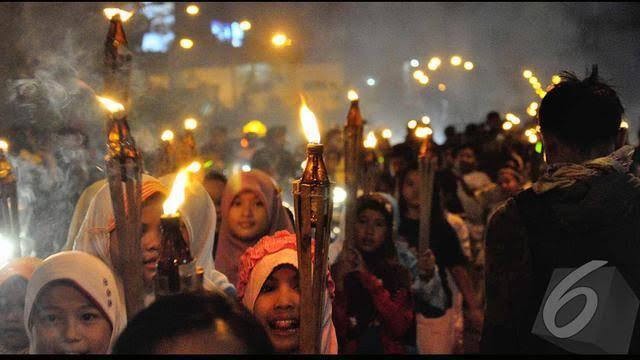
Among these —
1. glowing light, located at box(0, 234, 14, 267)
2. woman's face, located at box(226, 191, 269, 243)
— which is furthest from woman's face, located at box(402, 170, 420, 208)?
glowing light, located at box(0, 234, 14, 267)

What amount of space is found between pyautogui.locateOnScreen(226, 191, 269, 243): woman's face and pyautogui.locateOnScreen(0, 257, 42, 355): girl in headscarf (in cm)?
151

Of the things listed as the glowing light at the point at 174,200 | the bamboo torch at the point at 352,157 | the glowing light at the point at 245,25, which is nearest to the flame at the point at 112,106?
the glowing light at the point at 174,200

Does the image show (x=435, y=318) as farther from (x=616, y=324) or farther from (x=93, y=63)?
(x=93, y=63)

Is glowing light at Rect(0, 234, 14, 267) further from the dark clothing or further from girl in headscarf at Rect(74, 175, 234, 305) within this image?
the dark clothing

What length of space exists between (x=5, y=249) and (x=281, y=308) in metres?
1.29

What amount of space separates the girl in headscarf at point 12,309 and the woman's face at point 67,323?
0.38 meters

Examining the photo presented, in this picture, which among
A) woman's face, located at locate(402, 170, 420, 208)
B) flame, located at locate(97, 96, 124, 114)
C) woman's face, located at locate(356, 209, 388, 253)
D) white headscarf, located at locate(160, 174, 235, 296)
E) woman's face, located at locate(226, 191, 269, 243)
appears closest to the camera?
flame, located at locate(97, 96, 124, 114)

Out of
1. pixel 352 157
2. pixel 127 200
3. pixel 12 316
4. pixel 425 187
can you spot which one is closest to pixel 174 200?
pixel 127 200

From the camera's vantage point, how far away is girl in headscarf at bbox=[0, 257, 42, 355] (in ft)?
9.08

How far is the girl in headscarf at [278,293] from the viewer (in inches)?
110

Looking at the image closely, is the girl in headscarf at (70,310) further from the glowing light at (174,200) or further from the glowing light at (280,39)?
the glowing light at (280,39)

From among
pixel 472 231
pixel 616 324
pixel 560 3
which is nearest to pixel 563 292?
pixel 616 324

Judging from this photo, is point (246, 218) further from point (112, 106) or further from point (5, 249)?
point (112, 106)

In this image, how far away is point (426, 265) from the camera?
4.50 m
